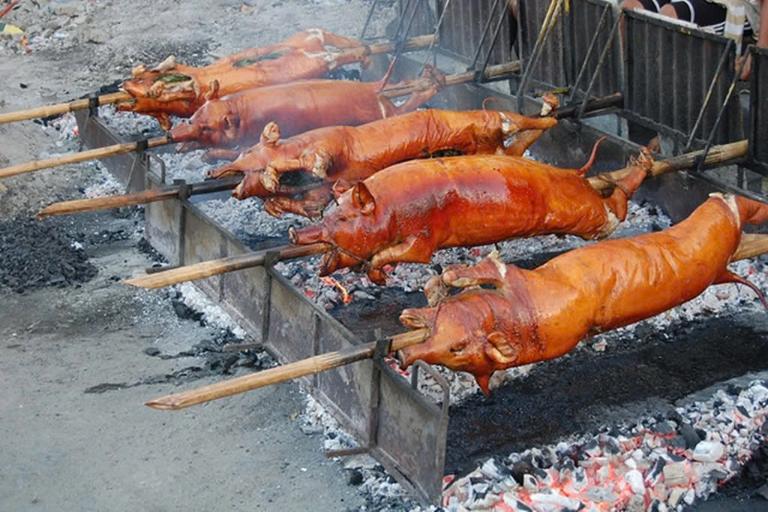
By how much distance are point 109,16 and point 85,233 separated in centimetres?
878

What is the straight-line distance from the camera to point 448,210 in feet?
28.1

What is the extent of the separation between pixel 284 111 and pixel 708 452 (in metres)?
5.51

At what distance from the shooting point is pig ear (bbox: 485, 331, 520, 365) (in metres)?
7.09

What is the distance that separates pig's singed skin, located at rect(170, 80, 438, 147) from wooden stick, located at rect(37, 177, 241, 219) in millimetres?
818

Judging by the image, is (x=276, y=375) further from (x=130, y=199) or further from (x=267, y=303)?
(x=130, y=199)

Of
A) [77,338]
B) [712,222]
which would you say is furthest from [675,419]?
[77,338]

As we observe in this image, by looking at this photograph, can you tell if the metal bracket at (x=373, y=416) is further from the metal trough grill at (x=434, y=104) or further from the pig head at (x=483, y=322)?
the pig head at (x=483, y=322)

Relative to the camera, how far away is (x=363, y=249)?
8.34m

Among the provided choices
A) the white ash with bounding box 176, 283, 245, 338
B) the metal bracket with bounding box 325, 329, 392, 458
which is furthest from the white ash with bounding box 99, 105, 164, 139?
the metal bracket with bounding box 325, 329, 392, 458

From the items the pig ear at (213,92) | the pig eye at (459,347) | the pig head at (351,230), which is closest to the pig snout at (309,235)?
the pig head at (351,230)

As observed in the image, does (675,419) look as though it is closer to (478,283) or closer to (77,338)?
(478,283)

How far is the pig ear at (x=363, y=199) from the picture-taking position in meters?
8.16

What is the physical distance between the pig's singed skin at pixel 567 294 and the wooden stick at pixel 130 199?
3.07m

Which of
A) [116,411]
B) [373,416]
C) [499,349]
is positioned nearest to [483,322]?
[499,349]
